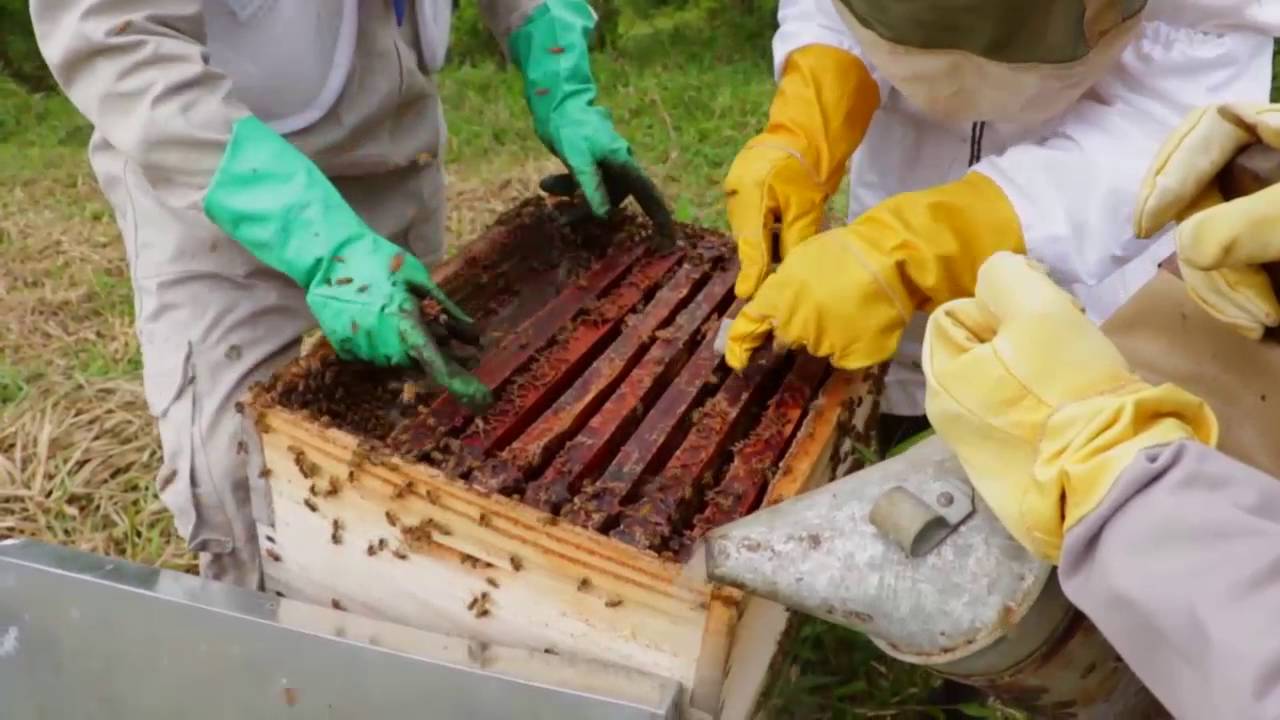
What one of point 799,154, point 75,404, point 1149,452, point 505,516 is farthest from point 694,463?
point 75,404

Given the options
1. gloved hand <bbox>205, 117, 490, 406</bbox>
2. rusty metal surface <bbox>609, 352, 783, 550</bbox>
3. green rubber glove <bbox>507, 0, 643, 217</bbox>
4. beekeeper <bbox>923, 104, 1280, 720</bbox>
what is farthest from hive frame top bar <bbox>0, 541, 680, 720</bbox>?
green rubber glove <bbox>507, 0, 643, 217</bbox>

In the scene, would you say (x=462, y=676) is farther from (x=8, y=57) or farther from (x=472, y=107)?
(x=8, y=57)

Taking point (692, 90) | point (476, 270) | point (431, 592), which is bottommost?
point (692, 90)

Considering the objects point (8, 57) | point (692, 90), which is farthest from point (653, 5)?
point (8, 57)

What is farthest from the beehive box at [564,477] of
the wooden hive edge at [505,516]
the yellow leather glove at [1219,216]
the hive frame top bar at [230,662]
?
the yellow leather glove at [1219,216]

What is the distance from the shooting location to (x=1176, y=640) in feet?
3.66

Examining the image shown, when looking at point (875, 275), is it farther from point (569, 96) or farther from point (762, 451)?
point (569, 96)

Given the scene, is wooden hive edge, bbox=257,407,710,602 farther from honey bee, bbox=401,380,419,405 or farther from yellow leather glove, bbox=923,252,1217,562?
yellow leather glove, bbox=923,252,1217,562

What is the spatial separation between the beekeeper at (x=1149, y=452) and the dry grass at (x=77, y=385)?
2545mm

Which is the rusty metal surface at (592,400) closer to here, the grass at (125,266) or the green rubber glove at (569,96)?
the green rubber glove at (569,96)

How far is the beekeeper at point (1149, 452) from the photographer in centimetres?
109

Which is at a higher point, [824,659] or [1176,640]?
[1176,640]

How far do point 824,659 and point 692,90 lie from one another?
506cm

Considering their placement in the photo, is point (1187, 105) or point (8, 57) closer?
point (1187, 105)
